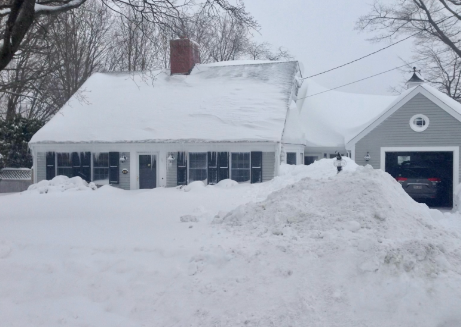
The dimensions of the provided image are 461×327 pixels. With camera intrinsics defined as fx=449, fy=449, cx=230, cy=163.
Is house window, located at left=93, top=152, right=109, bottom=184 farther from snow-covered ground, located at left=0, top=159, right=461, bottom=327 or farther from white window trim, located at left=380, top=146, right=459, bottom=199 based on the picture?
white window trim, located at left=380, top=146, right=459, bottom=199

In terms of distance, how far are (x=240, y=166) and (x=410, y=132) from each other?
699 centimetres

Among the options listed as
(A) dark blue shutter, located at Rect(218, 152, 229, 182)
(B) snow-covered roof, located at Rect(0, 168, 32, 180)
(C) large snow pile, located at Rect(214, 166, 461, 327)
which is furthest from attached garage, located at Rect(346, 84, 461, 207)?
(B) snow-covered roof, located at Rect(0, 168, 32, 180)

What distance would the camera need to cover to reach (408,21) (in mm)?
22828

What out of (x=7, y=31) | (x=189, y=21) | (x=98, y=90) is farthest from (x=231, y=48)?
(x=7, y=31)

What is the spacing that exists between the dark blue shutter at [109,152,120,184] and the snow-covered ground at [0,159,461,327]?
10154 millimetres

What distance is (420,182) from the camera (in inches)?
664

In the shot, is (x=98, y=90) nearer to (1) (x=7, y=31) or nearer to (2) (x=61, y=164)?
(2) (x=61, y=164)

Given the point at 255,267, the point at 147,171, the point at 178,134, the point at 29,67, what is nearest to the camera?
the point at 255,267

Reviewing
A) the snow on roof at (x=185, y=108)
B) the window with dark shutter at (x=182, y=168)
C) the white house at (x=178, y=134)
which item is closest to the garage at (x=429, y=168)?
the white house at (x=178, y=134)

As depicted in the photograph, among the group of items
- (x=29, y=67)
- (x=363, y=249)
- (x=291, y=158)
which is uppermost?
(x=29, y=67)

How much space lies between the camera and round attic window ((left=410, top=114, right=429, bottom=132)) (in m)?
17.9

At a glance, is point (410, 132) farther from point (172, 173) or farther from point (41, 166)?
point (41, 166)

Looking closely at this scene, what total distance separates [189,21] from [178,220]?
5.62 metres

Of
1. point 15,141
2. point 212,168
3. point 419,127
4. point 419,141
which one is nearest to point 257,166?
point 212,168
